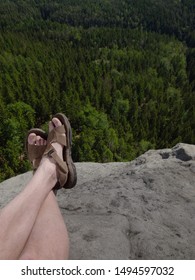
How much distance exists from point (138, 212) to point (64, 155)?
211 cm

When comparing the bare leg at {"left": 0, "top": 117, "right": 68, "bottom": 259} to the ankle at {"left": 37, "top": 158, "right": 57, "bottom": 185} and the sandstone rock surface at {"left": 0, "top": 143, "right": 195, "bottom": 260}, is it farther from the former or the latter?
the sandstone rock surface at {"left": 0, "top": 143, "right": 195, "bottom": 260}

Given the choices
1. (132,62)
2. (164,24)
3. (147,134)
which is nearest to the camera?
(147,134)

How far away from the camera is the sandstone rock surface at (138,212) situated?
222 inches

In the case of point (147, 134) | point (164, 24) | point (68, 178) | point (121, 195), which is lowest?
Result: point (164, 24)

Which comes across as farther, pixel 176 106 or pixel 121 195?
pixel 176 106

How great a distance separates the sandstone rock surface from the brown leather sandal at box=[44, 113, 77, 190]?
0.83 meters

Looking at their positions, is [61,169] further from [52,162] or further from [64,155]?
[64,155]

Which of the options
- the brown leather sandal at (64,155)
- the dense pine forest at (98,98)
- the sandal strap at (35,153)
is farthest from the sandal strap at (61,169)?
the dense pine forest at (98,98)

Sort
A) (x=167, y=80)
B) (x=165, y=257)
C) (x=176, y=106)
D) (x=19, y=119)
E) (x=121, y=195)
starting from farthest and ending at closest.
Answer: (x=167, y=80)
(x=176, y=106)
(x=19, y=119)
(x=121, y=195)
(x=165, y=257)

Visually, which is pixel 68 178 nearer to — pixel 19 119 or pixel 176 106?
pixel 19 119

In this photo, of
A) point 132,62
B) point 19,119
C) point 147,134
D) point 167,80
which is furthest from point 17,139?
point 132,62

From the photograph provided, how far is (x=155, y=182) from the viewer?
734cm

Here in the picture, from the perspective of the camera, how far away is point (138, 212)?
6523 millimetres
